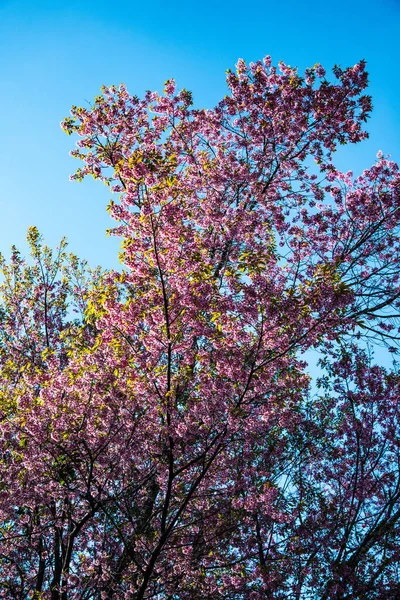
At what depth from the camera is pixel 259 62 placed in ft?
33.2

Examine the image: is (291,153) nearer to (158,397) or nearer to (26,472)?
(158,397)

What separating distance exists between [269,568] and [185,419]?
262cm

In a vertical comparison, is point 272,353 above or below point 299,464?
above

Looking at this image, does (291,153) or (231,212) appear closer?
(231,212)

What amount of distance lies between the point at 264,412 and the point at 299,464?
2.38 meters

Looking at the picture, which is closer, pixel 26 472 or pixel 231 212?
pixel 26 472

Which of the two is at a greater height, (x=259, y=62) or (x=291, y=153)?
(x=259, y=62)

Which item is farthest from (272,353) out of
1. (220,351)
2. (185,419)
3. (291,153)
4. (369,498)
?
(291,153)

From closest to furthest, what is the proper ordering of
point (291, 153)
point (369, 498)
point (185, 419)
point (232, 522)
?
1. point (185, 419)
2. point (232, 522)
3. point (369, 498)
4. point (291, 153)

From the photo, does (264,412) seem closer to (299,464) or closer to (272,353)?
(272,353)

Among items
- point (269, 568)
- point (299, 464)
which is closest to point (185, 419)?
point (269, 568)

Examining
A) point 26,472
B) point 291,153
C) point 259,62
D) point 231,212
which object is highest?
point 259,62

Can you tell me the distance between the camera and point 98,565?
6898 mm

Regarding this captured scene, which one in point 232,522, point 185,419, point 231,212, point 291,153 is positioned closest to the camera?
point 185,419
